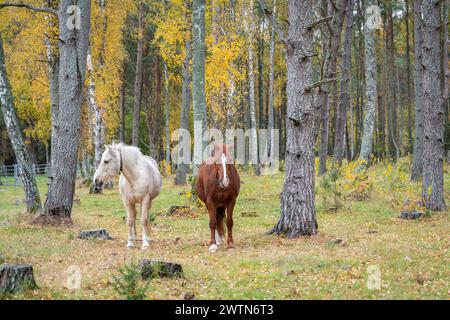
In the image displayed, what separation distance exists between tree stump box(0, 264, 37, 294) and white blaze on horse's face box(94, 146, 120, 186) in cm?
409

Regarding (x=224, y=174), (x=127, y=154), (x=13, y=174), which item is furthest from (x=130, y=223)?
(x=13, y=174)

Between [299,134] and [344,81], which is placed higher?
[344,81]

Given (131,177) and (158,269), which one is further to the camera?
(131,177)

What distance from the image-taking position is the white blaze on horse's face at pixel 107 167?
1099 cm

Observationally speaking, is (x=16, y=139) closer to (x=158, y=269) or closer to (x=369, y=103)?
(x=158, y=269)

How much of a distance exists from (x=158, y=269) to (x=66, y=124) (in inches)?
283

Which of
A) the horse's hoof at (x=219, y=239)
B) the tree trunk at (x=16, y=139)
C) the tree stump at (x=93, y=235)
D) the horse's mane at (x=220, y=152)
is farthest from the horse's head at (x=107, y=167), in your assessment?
the tree trunk at (x=16, y=139)

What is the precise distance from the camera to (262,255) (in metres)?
9.59

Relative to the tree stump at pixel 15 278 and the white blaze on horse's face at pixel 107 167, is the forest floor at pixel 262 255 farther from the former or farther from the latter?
the white blaze on horse's face at pixel 107 167

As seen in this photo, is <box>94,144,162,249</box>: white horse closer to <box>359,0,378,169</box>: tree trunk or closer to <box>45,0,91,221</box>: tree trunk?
<box>45,0,91,221</box>: tree trunk

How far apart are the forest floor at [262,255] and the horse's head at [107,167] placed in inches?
51.2

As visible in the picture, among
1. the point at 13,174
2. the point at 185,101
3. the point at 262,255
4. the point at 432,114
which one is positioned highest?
the point at 185,101

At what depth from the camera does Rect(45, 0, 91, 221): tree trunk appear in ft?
44.5
